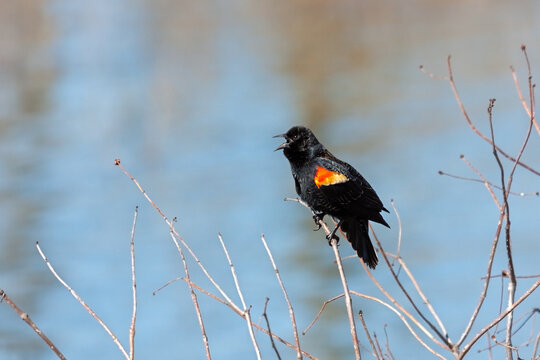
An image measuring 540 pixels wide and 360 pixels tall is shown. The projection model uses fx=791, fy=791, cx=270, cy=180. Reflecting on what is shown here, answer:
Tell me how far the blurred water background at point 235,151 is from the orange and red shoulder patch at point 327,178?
9.64 ft

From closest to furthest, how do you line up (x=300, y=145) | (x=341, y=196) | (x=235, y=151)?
(x=341, y=196) → (x=300, y=145) → (x=235, y=151)

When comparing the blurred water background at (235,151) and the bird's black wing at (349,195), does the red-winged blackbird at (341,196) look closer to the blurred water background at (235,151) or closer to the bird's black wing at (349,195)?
the bird's black wing at (349,195)

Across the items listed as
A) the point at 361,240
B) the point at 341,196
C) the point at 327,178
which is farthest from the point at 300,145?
the point at 361,240

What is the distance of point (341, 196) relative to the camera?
165 inches

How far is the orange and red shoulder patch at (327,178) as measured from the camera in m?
4.19

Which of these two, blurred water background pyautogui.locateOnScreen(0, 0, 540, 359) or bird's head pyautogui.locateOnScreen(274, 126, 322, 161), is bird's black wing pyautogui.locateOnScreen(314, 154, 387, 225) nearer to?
bird's head pyautogui.locateOnScreen(274, 126, 322, 161)

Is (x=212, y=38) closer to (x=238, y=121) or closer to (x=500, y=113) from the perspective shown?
(x=238, y=121)

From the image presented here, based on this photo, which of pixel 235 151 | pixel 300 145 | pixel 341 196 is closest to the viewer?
pixel 341 196

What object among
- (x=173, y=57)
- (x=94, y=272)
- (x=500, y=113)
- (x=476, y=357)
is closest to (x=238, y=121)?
(x=173, y=57)

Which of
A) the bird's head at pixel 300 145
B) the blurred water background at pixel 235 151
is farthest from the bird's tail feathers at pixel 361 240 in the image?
the blurred water background at pixel 235 151

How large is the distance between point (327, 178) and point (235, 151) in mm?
8797

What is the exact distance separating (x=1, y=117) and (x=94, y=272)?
6157 millimetres

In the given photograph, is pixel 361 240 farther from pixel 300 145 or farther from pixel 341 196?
pixel 300 145

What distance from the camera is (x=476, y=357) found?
6418 mm
